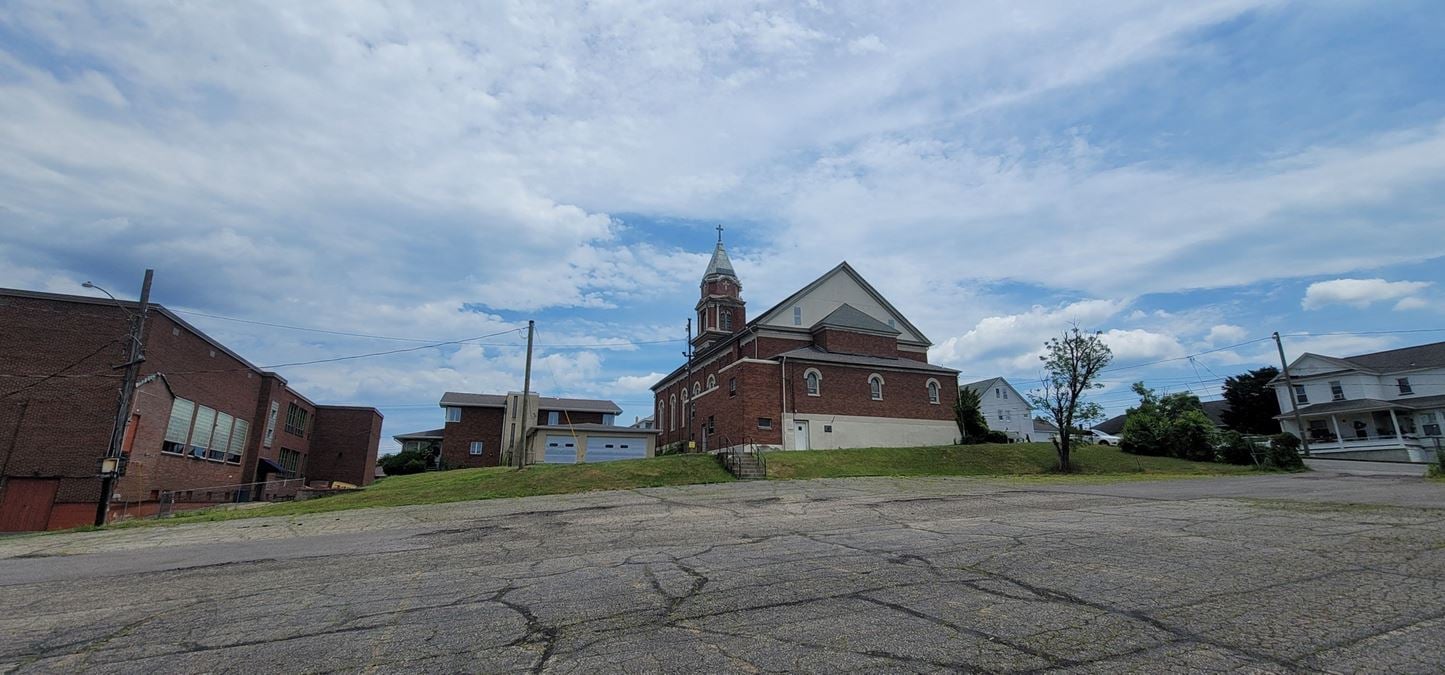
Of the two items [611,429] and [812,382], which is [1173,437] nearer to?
[812,382]

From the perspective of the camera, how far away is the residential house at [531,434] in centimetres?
4375

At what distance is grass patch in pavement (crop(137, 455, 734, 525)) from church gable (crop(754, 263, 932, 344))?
15.1 m

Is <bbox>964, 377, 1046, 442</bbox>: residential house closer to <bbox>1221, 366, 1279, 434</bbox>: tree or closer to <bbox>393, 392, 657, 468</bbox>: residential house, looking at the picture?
<bbox>1221, 366, 1279, 434</bbox>: tree

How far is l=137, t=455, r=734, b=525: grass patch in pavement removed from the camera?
844 inches

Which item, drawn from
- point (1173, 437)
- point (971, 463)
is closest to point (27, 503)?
point (971, 463)

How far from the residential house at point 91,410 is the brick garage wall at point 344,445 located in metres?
18.4

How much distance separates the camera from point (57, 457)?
27.6 meters

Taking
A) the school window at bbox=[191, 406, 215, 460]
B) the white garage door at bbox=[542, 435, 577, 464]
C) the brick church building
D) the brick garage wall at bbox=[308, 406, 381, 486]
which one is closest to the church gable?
the brick church building

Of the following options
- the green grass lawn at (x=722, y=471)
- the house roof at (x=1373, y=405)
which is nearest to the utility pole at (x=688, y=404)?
the green grass lawn at (x=722, y=471)

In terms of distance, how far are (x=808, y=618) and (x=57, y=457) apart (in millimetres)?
35748

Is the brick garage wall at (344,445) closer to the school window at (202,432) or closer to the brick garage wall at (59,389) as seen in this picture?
the school window at (202,432)

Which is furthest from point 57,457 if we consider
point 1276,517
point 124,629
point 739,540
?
point 1276,517

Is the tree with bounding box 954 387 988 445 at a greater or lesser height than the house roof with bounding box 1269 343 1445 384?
lesser

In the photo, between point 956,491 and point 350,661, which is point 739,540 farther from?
point 956,491
